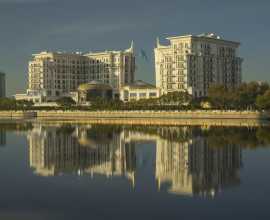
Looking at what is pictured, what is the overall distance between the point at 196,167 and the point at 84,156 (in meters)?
11.6

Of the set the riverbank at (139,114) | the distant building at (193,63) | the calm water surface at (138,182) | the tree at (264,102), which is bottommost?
the calm water surface at (138,182)

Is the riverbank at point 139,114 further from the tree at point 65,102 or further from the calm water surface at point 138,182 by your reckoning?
the calm water surface at point 138,182

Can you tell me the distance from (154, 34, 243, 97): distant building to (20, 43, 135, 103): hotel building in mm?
30651

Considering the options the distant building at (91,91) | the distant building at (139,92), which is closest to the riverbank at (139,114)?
the distant building at (91,91)

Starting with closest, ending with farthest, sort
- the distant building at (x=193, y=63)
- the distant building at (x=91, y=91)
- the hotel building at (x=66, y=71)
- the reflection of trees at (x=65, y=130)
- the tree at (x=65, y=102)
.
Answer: the reflection of trees at (x=65, y=130) → the distant building at (x=193, y=63) → the tree at (x=65, y=102) → the distant building at (x=91, y=91) → the hotel building at (x=66, y=71)

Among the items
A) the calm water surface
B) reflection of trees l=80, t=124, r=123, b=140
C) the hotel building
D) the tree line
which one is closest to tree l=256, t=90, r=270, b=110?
the tree line

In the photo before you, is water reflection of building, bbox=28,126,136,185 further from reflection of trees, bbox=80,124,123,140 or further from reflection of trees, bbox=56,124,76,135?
reflection of trees, bbox=56,124,76,135

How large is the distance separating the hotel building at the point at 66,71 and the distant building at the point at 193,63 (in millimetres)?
30651

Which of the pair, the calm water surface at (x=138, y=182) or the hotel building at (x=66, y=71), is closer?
the calm water surface at (x=138, y=182)

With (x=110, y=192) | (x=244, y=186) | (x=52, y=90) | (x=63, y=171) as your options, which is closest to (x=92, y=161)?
(x=63, y=171)

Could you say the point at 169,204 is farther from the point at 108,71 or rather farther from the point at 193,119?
the point at 108,71

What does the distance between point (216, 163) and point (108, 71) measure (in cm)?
15899

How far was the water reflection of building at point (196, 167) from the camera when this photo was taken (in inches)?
1089

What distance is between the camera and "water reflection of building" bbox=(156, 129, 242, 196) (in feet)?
90.7
